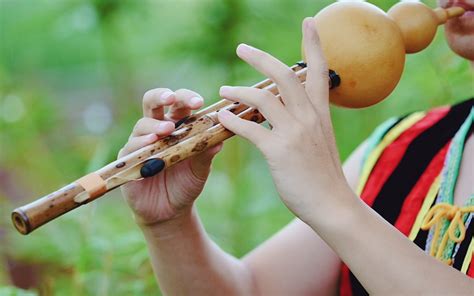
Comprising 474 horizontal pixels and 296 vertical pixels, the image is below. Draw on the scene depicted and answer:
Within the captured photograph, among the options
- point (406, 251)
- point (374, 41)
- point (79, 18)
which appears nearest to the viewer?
point (406, 251)

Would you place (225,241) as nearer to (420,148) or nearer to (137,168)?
(420,148)

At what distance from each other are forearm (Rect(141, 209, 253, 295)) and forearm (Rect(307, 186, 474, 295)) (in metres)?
0.34

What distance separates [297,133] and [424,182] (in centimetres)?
47

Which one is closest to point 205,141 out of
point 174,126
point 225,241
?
point 174,126

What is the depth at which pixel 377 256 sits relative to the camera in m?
0.83

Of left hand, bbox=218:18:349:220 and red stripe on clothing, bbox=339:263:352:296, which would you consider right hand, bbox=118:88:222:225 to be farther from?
red stripe on clothing, bbox=339:263:352:296

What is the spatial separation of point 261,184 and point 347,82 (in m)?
1.13

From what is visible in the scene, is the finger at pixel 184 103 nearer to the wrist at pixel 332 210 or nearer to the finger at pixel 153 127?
the finger at pixel 153 127

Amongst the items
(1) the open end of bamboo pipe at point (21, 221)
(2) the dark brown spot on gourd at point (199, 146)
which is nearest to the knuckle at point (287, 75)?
(2) the dark brown spot on gourd at point (199, 146)

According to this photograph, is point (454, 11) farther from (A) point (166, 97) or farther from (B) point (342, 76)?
(A) point (166, 97)

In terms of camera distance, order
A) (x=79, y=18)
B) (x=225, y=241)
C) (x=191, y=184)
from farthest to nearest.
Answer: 1. (x=79, y=18)
2. (x=225, y=241)
3. (x=191, y=184)

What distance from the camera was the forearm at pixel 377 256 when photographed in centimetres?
83

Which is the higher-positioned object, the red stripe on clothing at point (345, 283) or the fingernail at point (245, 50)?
the fingernail at point (245, 50)

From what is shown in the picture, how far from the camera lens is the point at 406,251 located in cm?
84
